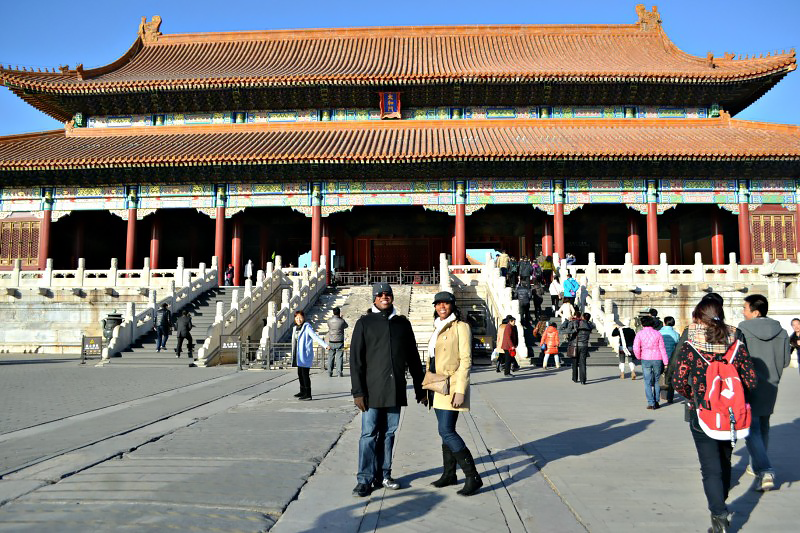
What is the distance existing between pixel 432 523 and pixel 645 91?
25262mm

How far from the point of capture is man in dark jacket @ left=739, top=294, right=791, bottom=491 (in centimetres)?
445

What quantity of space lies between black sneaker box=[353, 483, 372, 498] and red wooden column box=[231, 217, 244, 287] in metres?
19.7

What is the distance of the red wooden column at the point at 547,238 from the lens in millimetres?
23922

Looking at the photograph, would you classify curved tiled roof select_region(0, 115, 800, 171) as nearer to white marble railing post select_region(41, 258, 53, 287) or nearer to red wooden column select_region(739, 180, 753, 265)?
red wooden column select_region(739, 180, 753, 265)

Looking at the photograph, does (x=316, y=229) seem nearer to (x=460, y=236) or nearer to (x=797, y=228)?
(x=460, y=236)

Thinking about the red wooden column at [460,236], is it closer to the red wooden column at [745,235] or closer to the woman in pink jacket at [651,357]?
the red wooden column at [745,235]

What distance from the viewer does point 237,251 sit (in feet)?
79.3

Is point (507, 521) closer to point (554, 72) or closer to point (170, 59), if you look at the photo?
point (554, 72)

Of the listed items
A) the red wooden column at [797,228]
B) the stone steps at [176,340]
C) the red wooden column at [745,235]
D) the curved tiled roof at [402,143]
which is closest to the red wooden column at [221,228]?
the curved tiled roof at [402,143]

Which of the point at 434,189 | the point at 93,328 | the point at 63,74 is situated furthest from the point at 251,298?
the point at 63,74

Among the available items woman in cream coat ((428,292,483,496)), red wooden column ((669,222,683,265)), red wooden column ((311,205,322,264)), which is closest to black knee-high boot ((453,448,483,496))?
woman in cream coat ((428,292,483,496))

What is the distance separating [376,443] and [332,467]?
0.72m

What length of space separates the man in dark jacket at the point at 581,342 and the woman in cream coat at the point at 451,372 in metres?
6.85

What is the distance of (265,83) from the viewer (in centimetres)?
2527
